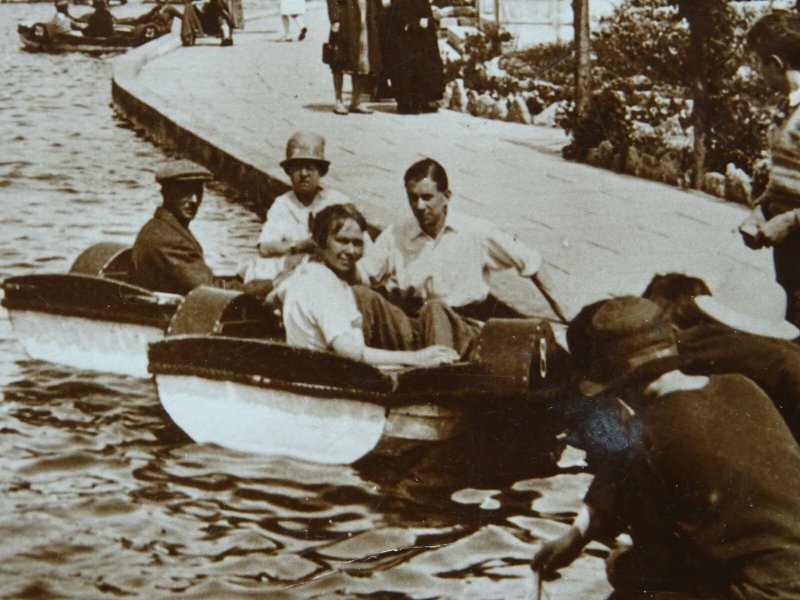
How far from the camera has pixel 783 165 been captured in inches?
179

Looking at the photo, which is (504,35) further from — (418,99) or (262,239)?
(262,239)

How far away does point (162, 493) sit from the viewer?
5051 millimetres

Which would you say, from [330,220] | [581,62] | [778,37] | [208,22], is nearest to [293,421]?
[330,220]

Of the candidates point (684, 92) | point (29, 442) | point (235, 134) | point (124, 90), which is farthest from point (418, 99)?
point (29, 442)

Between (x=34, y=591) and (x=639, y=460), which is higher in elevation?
(x=639, y=460)

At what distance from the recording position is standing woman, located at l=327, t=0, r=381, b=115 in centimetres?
1273

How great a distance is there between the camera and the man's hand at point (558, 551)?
318 cm

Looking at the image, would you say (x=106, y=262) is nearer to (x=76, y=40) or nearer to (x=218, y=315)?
(x=218, y=315)

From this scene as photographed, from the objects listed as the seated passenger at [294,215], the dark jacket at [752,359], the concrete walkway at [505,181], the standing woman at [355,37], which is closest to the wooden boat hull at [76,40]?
the concrete walkway at [505,181]

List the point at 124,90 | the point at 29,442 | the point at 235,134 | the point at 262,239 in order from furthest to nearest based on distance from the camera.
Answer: the point at 124,90 < the point at 235,134 < the point at 262,239 < the point at 29,442

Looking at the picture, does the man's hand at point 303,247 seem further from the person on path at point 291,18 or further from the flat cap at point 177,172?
the person on path at point 291,18

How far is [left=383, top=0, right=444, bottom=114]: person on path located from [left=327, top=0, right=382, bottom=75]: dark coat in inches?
7.3

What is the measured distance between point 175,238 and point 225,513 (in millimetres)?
1843

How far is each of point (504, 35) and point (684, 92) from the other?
5272 mm
